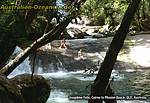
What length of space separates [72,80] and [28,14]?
46.4ft

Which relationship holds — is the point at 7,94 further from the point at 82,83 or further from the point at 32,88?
the point at 82,83

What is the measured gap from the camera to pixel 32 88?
27.4 feet

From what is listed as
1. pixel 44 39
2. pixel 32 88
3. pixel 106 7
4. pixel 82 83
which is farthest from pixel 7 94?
pixel 106 7

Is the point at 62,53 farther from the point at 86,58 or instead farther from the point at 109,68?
the point at 109,68

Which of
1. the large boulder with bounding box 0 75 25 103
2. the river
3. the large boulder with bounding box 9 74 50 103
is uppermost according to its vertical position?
the large boulder with bounding box 0 75 25 103

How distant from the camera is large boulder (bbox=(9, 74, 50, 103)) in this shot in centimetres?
805

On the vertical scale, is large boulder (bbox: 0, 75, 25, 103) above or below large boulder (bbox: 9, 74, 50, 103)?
above

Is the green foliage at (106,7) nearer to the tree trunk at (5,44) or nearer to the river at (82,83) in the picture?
the tree trunk at (5,44)

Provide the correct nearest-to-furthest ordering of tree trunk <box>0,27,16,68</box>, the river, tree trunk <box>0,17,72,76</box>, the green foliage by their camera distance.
Result: tree trunk <box>0,17,72,76</box>, tree trunk <box>0,27,16,68</box>, the green foliage, the river

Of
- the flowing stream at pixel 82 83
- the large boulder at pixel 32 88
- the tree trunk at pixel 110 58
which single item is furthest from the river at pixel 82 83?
the tree trunk at pixel 110 58

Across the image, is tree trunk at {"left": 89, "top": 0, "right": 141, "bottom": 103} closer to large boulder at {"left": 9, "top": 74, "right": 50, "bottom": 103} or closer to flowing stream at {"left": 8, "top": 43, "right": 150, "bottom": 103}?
large boulder at {"left": 9, "top": 74, "right": 50, "bottom": 103}

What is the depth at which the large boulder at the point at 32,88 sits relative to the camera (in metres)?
8.05

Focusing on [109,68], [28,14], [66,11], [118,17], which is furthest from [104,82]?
[118,17]

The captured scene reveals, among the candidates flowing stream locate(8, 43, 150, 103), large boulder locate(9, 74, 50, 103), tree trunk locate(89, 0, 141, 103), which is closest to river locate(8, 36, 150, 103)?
flowing stream locate(8, 43, 150, 103)
